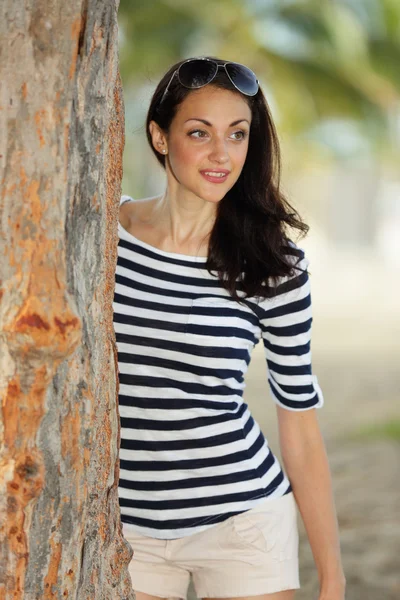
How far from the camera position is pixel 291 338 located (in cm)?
217

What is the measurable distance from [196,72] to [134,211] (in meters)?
0.39

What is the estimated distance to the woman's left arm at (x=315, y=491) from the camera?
222cm

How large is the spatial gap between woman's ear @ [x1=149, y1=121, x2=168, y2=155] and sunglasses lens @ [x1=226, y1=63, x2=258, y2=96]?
0.27 m

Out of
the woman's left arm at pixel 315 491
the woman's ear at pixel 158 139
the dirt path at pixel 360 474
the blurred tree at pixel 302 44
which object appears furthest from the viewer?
the blurred tree at pixel 302 44

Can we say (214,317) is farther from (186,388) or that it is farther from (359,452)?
(359,452)

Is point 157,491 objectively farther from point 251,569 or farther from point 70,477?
point 70,477

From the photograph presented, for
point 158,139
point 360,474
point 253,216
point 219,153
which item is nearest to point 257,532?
point 253,216

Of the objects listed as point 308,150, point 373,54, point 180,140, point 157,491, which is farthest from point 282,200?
point 308,150

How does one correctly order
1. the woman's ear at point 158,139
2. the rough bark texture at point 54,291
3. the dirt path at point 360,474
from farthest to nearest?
the dirt path at point 360,474
the woman's ear at point 158,139
the rough bark texture at point 54,291

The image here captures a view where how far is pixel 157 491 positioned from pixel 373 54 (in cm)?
A: 1098

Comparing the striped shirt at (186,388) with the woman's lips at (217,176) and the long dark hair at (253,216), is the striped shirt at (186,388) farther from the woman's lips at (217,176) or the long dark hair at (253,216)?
the woman's lips at (217,176)

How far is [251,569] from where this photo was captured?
212 centimetres

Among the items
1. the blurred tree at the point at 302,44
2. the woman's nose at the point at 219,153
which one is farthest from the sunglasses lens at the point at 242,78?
the blurred tree at the point at 302,44

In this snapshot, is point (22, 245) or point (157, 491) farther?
point (157, 491)
